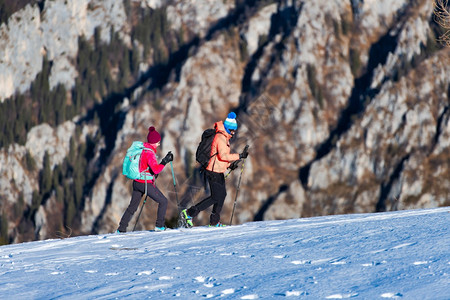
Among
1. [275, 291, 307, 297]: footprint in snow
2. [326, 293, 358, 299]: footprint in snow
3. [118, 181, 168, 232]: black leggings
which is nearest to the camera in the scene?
[326, 293, 358, 299]: footprint in snow

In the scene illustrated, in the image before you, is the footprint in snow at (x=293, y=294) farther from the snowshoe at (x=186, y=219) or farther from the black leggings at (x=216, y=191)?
the snowshoe at (x=186, y=219)

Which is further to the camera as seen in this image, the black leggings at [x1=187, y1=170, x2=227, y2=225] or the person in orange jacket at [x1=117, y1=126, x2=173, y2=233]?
the person in orange jacket at [x1=117, y1=126, x2=173, y2=233]

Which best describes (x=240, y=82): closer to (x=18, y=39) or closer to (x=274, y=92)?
(x=274, y=92)

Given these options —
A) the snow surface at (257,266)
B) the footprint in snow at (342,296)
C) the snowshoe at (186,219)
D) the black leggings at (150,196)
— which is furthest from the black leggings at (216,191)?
the footprint in snow at (342,296)

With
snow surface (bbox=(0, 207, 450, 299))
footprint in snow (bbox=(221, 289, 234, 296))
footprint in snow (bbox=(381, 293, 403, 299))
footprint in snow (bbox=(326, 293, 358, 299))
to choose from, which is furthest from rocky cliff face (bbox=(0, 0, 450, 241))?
footprint in snow (bbox=(381, 293, 403, 299))

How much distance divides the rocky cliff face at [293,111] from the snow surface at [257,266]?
4951 inches

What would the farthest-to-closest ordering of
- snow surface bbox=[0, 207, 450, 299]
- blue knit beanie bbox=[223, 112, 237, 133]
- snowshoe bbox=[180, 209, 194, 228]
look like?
snowshoe bbox=[180, 209, 194, 228] → blue knit beanie bbox=[223, 112, 237, 133] → snow surface bbox=[0, 207, 450, 299]

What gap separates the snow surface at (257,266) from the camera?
5.54 metres

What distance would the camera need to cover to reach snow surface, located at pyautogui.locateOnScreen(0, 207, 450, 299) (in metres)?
5.54

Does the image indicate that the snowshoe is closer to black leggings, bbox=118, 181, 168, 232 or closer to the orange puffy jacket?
black leggings, bbox=118, 181, 168, 232

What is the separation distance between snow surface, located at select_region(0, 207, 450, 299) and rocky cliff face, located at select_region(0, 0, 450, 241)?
12575cm

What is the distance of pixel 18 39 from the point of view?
578ft

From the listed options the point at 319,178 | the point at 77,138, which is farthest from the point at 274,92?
the point at 77,138

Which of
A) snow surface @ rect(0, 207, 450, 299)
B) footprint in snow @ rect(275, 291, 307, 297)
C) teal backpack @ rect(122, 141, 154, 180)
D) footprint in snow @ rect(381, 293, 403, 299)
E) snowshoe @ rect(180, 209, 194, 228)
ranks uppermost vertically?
teal backpack @ rect(122, 141, 154, 180)
